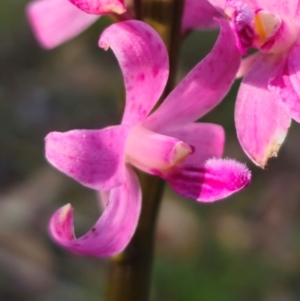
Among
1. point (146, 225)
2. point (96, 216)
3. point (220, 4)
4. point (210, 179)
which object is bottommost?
point (96, 216)

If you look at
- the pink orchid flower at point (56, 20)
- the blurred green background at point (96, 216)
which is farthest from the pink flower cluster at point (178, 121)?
the blurred green background at point (96, 216)

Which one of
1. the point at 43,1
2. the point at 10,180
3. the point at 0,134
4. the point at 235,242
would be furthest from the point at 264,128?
the point at 0,134

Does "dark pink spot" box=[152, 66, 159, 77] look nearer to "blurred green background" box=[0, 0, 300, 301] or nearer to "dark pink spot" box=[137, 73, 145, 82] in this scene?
"dark pink spot" box=[137, 73, 145, 82]

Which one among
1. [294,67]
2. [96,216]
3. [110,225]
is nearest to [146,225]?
[110,225]

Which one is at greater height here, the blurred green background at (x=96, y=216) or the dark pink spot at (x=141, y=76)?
the dark pink spot at (x=141, y=76)

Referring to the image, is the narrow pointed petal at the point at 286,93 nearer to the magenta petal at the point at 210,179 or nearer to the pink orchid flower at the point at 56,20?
the magenta petal at the point at 210,179

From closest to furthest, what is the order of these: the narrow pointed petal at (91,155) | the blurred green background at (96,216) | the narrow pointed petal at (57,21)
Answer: the narrow pointed petal at (91,155) → the narrow pointed petal at (57,21) → the blurred green background at (96,216)

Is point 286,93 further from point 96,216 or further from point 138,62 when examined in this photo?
point 96,216

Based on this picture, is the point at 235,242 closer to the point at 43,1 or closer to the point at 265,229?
the point at 265,229

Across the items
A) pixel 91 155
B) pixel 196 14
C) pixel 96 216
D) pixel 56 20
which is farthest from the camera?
pixel 96 216
